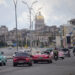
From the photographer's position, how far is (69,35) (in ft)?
485

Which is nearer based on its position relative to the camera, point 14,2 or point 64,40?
point 14,2

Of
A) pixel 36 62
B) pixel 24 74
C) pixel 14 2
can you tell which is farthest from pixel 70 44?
pixel 24 74

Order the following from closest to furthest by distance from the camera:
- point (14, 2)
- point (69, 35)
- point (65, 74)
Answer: point (65, 74), point (14, 2), point (69, 35)

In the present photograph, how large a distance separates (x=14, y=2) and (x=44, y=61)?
2485cm

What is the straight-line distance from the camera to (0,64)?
114 feet

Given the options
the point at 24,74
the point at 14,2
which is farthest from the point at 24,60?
the point at 14,2

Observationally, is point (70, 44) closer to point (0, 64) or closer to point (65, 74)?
point (0, 64)

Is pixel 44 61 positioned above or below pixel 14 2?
below

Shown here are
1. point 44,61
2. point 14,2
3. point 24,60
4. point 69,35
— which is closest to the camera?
point 24,60

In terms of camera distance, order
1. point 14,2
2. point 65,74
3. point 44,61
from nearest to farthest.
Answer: point 65,74 → point 44,61 → point 14,2

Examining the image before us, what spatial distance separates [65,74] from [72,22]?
147 m

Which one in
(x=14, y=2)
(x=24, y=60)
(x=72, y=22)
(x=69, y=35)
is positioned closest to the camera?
(x=24, y=60)

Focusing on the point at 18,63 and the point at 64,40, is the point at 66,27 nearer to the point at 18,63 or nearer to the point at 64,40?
the point at 64,40

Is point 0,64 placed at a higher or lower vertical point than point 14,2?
lower
